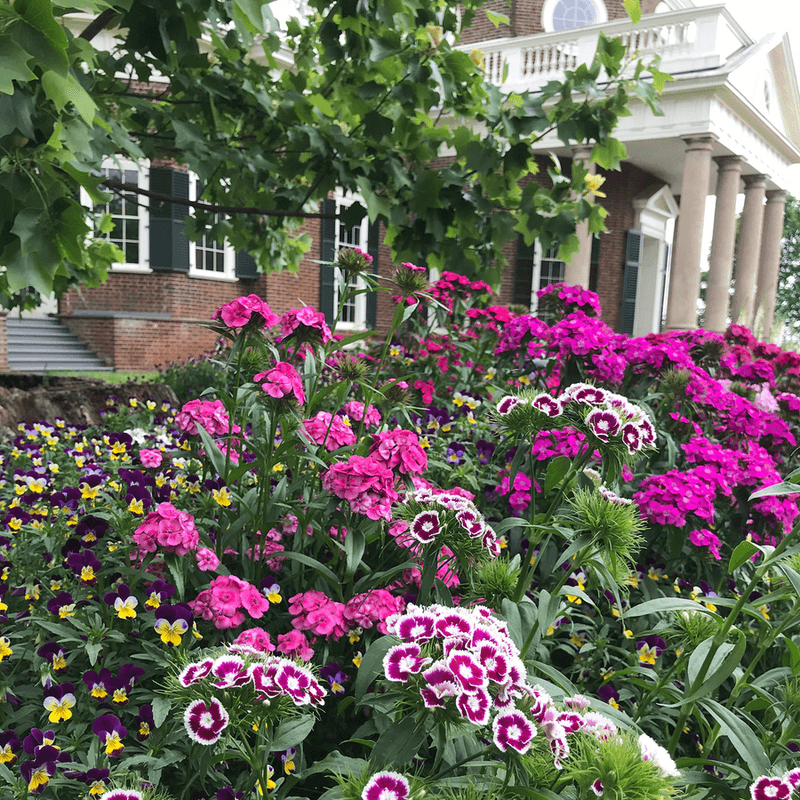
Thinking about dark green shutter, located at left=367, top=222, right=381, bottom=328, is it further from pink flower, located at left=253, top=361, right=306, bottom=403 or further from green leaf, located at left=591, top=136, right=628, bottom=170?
pink flower, located at left=253, top=361, right=306, bottom=403

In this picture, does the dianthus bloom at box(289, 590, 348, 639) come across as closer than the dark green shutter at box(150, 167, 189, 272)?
Yes

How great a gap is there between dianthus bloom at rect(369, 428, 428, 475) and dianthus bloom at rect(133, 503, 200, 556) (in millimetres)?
476

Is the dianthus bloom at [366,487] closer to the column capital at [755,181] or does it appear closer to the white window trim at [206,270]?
the white window trim at [206,270]

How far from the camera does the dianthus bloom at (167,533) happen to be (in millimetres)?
1484

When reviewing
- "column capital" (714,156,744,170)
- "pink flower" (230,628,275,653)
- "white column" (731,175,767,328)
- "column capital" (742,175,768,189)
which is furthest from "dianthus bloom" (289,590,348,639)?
"column capital" (742,175,768,189)

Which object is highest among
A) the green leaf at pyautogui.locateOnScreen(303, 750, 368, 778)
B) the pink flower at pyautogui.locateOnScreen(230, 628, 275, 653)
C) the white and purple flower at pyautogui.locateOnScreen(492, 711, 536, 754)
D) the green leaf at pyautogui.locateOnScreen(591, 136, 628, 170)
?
the green leaf at pyautogui.locateOnScreen(591, 136, 628, 170)

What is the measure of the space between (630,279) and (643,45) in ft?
15.1

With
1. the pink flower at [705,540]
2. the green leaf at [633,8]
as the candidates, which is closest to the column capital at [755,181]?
the green leaf at [633,8]

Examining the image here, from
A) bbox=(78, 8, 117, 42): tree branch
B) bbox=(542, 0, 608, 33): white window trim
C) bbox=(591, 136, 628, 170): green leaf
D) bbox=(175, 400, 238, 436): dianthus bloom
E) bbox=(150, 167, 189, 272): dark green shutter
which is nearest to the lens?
bbox=(175, 400, 238, 436): dianthus bloom

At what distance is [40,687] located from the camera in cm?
153

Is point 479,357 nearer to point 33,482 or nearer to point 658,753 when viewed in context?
point 33,482

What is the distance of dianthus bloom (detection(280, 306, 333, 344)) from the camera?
1.63 metres

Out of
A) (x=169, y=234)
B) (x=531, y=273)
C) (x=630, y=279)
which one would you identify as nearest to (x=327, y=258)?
(x=169, y=234)

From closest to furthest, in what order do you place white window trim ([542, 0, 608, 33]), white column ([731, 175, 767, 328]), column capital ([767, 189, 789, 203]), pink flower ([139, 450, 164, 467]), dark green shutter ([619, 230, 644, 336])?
pink flower ([139, 450, 164, 467])
white column ([731, 175, 767, 328])
dark green shutter ([619, 230, 644, 336])
white window trim ([542, 0, 608, 33])
column capital ([767, 189, 789, 203])
